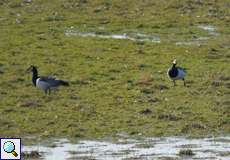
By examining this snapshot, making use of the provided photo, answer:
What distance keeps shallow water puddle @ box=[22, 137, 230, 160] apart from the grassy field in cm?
84

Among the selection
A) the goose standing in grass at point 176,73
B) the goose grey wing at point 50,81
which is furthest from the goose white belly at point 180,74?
the goose grey wing at point 50,81

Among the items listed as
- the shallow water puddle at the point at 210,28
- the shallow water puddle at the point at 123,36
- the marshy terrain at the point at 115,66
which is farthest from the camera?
the shallow water puddle at the point at 210,28

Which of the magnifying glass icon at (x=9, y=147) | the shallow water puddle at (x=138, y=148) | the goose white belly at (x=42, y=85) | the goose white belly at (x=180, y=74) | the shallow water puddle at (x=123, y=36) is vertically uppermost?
the shallow water puddle at (x=123, y=36)

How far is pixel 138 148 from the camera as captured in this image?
19797 mm

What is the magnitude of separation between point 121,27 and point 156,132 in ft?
65.0

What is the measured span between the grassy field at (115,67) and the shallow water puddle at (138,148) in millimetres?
844

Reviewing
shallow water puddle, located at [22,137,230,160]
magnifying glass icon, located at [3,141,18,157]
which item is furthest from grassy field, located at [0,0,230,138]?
magnifying glass icon, located at [3,141,18,157]

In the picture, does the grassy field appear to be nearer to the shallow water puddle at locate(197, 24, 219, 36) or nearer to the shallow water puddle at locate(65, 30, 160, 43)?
the shallow water puddle at locate(197, 24, 219, 36)

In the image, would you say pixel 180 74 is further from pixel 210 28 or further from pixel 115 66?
pixel 210 28

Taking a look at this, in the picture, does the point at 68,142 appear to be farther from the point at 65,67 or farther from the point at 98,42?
the point at 98,42

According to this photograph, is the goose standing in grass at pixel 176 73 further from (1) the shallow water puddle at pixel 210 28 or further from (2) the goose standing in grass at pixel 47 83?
(1) the shallow water puddle at pixel 210 28

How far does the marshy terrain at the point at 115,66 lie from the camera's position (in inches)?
896

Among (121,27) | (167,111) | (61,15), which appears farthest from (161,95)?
(61,15)

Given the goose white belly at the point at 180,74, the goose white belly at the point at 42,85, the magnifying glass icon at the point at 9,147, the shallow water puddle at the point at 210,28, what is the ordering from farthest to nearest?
the shallow water puddle at the point at 210,28 → the goose white belly at the point at 180,74 → the goose white belly at the point at 42,85 → the magnifying glass icon at the point at 9,147
